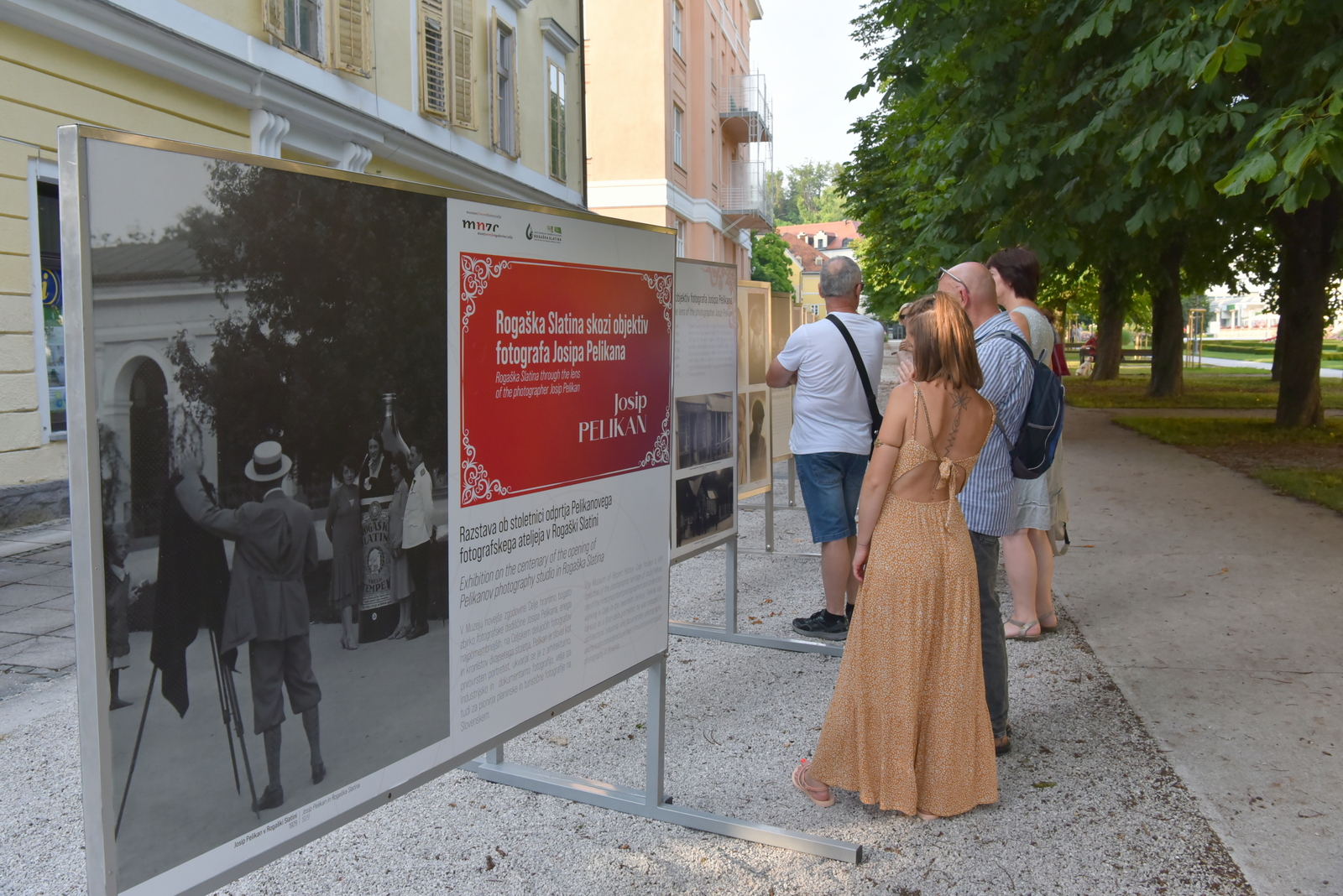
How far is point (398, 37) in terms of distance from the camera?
13711mm

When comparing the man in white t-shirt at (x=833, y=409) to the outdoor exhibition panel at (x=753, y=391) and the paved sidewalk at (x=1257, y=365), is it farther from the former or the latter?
the paved sidewalk at (x=1257, y=365)

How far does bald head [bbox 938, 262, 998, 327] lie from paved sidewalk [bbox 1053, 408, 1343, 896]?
5.91 feet

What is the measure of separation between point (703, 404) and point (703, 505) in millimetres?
494

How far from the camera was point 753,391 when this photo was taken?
627 cm

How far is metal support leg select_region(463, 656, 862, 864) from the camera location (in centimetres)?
318

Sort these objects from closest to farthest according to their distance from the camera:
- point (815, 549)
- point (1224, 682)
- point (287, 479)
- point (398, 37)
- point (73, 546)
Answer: point (73, 546) → point (287, 479) → point (1224, 682) → point (815, 549) → point (398, 37)

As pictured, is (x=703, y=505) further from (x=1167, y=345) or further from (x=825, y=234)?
(x=825, y=234)

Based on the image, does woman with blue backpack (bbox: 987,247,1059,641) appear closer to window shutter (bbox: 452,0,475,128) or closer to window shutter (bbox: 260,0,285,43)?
window shutter (bbox: 260,0,285,43)

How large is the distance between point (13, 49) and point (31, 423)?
9.78ft

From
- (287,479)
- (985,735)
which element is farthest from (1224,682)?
(287,479)

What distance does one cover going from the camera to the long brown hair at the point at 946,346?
128 inches

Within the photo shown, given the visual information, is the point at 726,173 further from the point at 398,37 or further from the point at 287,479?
the point at 287,479

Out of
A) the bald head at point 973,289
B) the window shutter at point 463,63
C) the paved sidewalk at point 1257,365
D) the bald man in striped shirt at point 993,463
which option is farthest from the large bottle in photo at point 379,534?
the paved sidewalk at point 1257,365

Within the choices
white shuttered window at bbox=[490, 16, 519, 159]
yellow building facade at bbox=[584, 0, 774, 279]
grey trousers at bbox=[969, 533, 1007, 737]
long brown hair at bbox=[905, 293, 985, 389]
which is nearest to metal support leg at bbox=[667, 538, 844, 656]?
grey trousers at bbox=[969, 533, 1007, 737]
